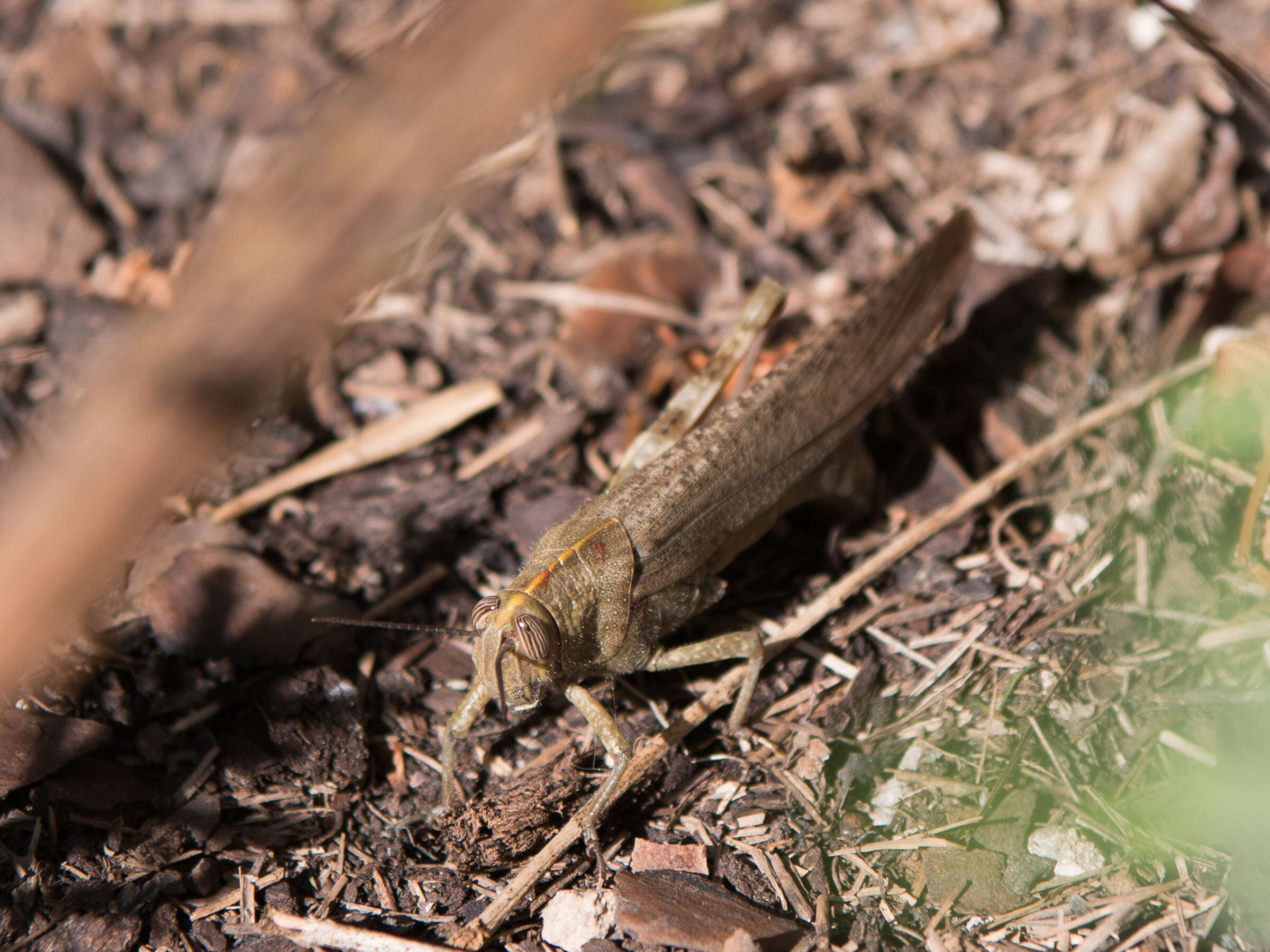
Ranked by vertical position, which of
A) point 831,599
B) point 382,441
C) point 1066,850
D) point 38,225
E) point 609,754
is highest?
point 38,225

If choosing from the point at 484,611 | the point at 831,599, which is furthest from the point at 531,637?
the point at 831,599

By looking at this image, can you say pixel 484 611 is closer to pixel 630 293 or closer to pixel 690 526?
pixel 690 526

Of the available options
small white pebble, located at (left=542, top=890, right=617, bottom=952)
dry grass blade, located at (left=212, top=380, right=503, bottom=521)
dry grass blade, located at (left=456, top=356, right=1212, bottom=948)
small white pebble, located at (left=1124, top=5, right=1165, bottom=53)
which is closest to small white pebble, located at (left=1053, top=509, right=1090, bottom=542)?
dry grass blade, located at (left=456, top=356, right=1212, bottom=948)

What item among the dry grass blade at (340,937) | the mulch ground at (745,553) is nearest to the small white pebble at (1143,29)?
the mulch ground at (745,553)

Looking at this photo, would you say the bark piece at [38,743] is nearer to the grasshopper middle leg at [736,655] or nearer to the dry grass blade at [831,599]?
the dry grass blade at [831,599]

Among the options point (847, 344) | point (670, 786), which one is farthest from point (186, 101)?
point (670, 786)

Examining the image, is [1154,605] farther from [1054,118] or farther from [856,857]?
[1054,118]
